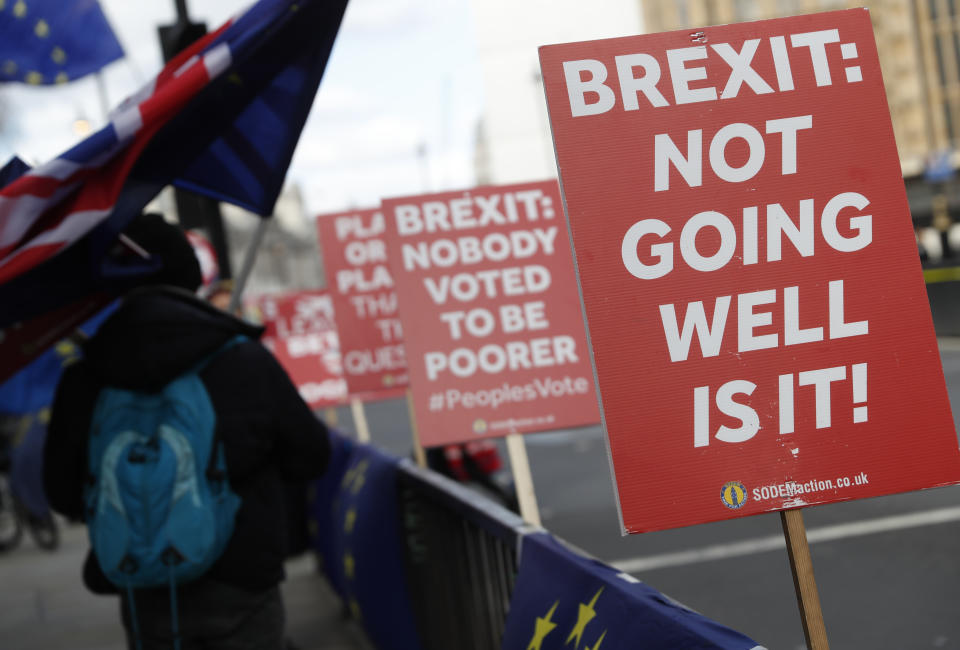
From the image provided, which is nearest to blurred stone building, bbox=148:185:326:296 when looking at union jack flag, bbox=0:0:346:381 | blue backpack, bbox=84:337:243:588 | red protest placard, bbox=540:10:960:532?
union jack flag, bbox=0:0:346:381

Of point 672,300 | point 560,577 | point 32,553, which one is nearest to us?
point 672,300

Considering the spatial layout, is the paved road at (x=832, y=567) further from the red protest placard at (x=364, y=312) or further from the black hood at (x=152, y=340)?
the black hood at (x=152, y=340)

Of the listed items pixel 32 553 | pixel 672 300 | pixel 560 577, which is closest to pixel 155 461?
pixel 560 577

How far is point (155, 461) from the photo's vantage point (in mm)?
3258

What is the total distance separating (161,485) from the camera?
325 cm

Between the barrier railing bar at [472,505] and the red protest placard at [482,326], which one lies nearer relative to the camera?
the barrier railing bar at [472,505]

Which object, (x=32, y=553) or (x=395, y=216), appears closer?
(x=395, y=216)

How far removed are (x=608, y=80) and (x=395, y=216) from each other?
7.85 feet

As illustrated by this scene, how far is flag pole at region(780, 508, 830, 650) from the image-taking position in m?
2.43

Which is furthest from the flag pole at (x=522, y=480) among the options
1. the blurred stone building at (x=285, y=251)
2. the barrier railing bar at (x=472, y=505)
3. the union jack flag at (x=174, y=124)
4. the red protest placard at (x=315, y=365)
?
the blurred stone building at (x=285, y=251)

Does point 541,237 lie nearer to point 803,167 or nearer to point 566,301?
point 566,301

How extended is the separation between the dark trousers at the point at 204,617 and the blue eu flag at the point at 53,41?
324cm

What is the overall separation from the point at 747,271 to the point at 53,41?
172 inches

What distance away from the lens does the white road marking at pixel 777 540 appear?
7613 mm
